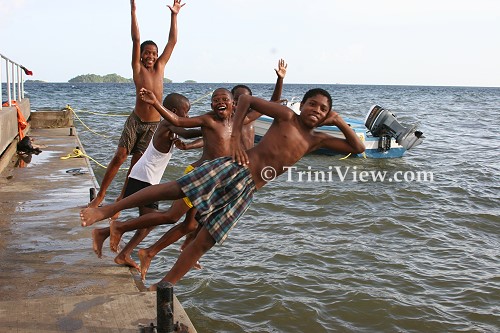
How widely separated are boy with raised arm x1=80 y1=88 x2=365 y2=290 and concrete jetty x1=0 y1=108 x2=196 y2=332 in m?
0.51

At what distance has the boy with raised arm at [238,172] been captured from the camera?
4023mm

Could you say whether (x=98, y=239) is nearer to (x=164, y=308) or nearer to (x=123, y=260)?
(x=123, y=260)

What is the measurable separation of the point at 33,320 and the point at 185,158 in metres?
13.0

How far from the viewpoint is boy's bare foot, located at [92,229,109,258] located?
4808 mm

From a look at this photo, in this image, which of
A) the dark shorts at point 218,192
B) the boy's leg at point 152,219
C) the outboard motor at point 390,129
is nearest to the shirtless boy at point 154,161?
the boy's leg at point 152,219

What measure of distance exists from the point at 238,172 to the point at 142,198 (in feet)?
2.56

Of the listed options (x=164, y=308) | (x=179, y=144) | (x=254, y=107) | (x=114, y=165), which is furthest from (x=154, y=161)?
(x=164, y=308)

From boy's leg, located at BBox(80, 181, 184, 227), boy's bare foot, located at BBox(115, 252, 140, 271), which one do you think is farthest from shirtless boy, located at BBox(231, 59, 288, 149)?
boy's bare foot, located at BBox(115, 252, 140, 271)

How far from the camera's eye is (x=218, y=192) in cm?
405

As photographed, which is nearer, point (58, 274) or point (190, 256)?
point (190, 256)

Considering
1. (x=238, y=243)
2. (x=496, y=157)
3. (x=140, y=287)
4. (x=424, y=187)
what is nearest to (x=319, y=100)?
(x=140, y=287)

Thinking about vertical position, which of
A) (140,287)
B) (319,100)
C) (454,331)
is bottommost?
(454,331)

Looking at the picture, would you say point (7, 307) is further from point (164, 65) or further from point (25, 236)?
point (164, 65)

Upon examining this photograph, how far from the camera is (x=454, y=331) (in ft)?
19.2
